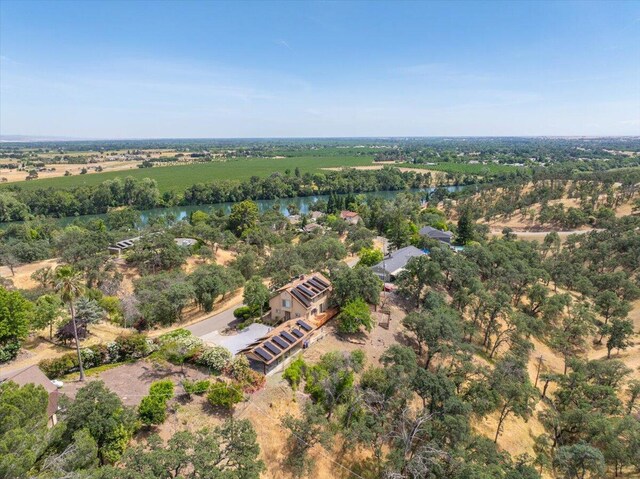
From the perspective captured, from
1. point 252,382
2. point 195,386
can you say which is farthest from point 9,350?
point 252,382

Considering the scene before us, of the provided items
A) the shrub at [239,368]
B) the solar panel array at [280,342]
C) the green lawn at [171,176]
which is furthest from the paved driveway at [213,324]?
the green lawn at [171,176]

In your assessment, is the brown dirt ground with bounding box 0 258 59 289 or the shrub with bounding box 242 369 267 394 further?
the brown dirt ground with bounding box 0 258 59 289

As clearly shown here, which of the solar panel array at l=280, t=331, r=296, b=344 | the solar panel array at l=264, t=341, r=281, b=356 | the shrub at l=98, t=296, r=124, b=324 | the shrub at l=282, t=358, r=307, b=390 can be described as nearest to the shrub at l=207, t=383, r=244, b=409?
the shrub at l=282, t=358, r=307, b=390

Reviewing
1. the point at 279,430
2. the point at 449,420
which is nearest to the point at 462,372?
the point at 449,420

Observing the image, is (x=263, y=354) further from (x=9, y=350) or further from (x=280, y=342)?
(x=9, y=350)

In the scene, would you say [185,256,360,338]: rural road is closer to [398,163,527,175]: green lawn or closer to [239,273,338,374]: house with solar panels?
[239,273,338,374]: house with solar panels
